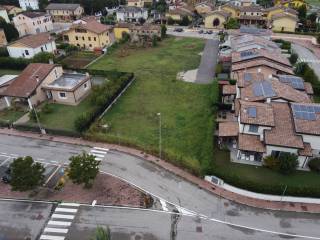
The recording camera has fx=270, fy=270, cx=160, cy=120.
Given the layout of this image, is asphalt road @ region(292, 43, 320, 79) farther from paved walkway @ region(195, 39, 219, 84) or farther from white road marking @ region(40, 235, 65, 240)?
white road marking @ region(40, 235, 65, 240)

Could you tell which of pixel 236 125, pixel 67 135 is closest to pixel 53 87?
pixel 67 135

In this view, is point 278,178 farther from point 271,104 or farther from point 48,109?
point 48,109

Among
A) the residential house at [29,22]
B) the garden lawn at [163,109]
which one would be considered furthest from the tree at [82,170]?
the residential house at [29,22]

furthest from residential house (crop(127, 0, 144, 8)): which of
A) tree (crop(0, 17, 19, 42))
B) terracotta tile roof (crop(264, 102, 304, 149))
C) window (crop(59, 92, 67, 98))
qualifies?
terracotta tile roof (crop(264, 102, 304, 149))

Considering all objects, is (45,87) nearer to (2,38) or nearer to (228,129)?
(228,129)

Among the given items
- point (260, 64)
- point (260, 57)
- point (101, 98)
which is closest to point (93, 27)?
point (101, 98)

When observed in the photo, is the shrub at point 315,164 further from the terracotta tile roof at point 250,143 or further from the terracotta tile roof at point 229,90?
the terracotta tile roof at point 229,90
